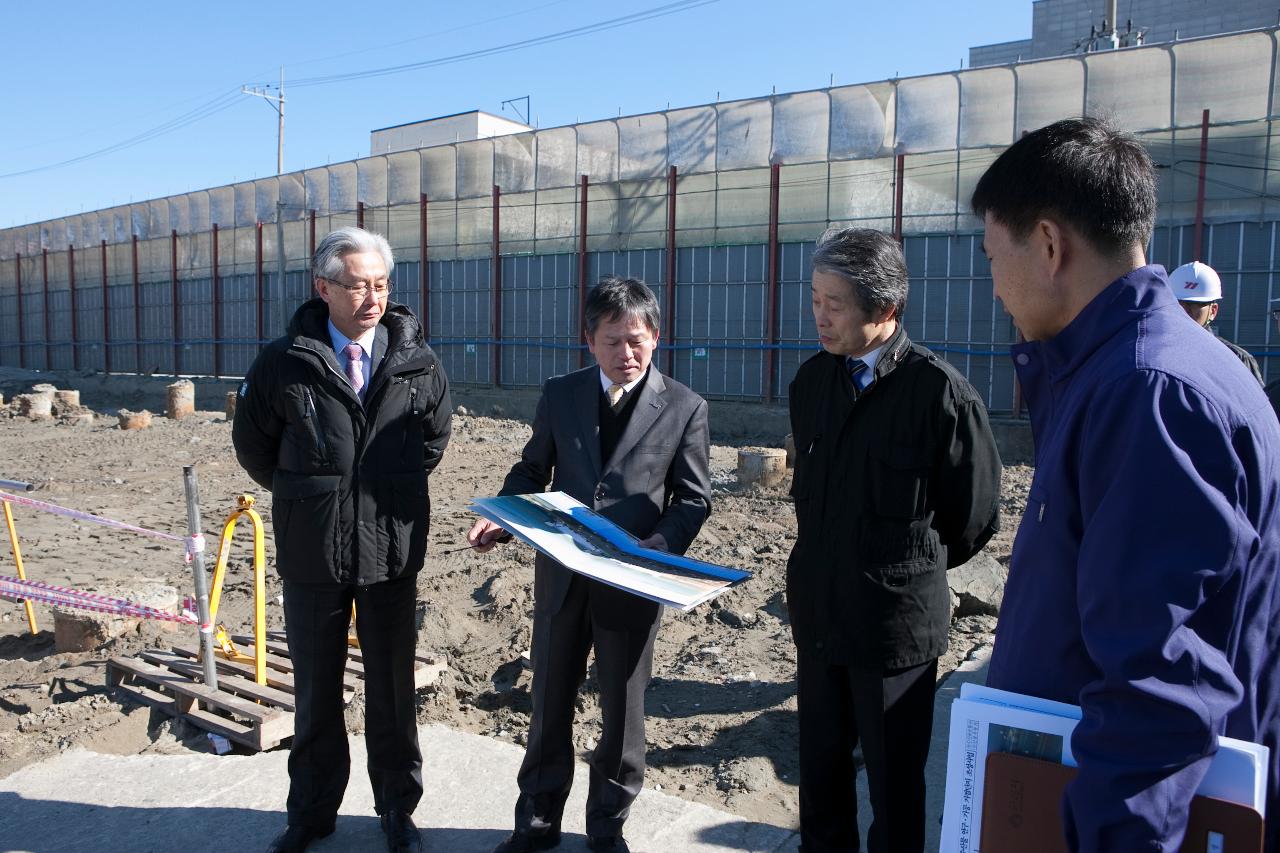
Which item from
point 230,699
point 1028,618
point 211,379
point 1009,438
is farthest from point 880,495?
point 211,379

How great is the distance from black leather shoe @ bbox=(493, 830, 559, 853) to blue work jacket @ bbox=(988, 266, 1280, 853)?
2221mm

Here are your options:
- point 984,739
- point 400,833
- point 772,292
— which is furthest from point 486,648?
point 772,292

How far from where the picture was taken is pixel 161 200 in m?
30.0

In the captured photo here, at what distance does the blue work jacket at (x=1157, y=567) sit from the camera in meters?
1.14

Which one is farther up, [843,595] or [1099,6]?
[1099,6]

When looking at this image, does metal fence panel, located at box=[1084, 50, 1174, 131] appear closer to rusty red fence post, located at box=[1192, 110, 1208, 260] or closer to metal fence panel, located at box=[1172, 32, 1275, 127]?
metal fence panel, located at box=[1172, 32, 1275, 127]

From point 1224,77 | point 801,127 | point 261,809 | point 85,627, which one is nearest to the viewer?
point 261,809

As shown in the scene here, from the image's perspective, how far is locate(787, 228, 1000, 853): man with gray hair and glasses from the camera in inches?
103

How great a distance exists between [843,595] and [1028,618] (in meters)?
1.26

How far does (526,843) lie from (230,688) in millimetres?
2127

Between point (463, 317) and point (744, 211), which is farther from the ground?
point (744, 211)

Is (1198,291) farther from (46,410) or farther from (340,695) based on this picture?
(46,410)

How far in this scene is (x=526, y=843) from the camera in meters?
3.08

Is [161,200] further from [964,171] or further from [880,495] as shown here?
[880,495]
